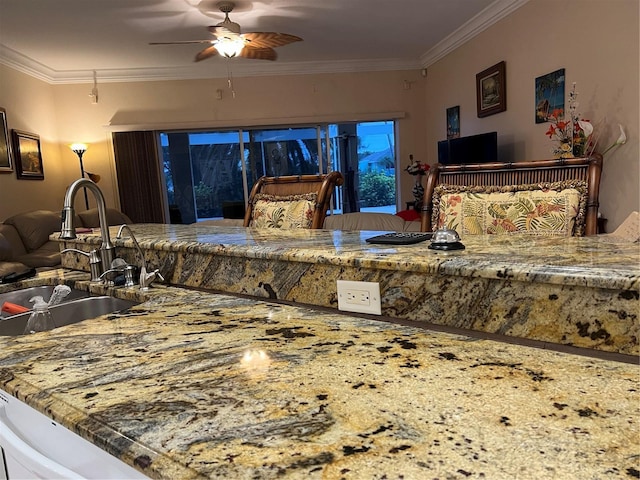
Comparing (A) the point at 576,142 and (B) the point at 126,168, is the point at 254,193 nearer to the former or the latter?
(A) the point at 576,142

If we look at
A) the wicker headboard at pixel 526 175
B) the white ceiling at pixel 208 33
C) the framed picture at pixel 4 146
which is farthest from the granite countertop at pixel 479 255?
the framed picture at pixel 4 146

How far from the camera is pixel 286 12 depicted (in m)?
4.13

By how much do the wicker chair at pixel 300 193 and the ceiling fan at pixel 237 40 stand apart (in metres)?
1.61

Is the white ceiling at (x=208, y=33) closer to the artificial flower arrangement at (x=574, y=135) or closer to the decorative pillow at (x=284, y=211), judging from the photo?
the artificial flower arrangement at (x=574, y=135)

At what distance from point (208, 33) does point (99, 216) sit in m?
3.80

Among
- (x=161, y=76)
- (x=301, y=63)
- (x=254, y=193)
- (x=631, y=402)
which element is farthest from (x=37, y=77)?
(x=631, y=402)

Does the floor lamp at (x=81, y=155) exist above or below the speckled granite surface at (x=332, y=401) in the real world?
above

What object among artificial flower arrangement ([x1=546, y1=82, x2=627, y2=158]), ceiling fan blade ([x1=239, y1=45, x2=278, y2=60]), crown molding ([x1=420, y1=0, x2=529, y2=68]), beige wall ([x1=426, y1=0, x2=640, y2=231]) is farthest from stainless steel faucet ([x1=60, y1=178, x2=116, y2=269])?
crown molding ([x1=420, y1=0, x2=529, y2=68])

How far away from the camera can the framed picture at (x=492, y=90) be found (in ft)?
14.4

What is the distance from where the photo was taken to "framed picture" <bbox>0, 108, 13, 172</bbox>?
4.71 metres

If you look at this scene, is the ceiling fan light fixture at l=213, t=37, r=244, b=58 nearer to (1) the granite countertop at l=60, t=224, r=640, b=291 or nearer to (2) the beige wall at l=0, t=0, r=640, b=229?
(2) the beige wall at l=0, t=0, r=640, b=229

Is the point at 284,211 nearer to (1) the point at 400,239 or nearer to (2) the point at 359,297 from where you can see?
(1) the point at 400,239

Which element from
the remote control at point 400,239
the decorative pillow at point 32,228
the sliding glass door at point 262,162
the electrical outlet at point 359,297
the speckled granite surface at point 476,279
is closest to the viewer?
the speckled granite surface at point 476,279

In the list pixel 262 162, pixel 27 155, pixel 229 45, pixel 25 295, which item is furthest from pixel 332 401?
pixel 262 162
